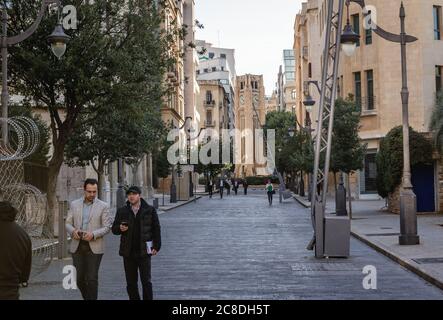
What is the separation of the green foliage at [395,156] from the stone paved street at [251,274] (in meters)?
11.2

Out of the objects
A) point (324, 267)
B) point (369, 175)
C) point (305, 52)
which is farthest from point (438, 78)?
point (305, 52)

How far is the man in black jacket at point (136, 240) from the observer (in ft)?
31.9

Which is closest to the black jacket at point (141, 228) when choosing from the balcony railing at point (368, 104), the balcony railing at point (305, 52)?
the balcony railing at point (368, 104)

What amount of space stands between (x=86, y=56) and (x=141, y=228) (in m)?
13.0

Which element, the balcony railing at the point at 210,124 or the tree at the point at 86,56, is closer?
the tree at the point at 86,56

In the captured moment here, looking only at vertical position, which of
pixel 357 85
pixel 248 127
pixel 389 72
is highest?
pixel 248 127

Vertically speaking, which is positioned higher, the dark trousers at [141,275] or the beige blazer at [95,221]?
the beige blazer at [95,221]

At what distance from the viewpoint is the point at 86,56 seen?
21938 millimetres

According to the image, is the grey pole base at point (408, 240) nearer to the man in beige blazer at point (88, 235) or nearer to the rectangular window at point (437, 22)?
the man in beige blazer at point (88, 235)

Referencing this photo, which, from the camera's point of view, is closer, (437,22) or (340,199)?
(340,199)

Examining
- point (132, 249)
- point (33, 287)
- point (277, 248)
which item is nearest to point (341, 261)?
point (277, 248)

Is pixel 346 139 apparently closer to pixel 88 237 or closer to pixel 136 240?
pixel 136 240

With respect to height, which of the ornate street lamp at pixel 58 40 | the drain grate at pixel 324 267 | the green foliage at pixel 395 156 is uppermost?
the ornate street lamp at pixel 58 40
